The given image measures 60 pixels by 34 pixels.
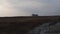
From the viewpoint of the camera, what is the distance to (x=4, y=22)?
2.91 ft

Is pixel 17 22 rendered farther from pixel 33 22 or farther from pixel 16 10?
pixel 16 10

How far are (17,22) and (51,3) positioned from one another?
1.53ft

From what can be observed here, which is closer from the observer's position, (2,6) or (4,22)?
(4,22)

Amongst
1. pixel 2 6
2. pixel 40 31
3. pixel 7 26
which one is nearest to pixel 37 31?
pixel 40 31

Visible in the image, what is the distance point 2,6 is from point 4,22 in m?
0.30

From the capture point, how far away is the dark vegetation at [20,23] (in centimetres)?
89

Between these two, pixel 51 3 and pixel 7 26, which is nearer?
pixel 7 26

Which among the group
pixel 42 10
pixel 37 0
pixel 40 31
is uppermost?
pixel 37 0

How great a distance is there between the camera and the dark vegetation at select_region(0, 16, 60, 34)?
89cm

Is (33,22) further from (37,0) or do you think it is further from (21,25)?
(37,0)

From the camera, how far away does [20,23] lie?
0.89 m

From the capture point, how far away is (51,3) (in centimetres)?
113

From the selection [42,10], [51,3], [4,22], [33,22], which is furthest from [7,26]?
[51,3]

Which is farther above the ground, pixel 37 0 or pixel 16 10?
pixel 37 0
